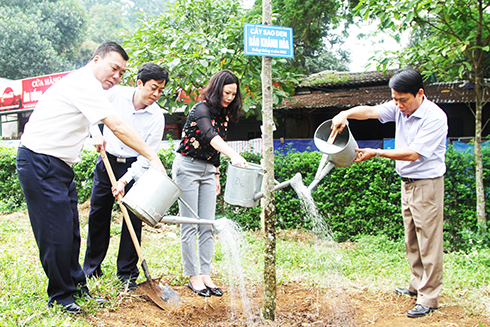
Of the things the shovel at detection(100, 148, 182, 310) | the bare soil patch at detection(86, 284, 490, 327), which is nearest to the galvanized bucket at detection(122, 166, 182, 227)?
the shovel at detection(100, 148, 182, 310)

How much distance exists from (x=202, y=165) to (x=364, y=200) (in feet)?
9.39

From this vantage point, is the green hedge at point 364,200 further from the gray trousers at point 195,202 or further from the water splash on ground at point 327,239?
the gray trousers at point 195,202

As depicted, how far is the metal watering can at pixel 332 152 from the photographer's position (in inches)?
109

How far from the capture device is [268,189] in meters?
2.74

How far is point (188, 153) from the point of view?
3256 mm

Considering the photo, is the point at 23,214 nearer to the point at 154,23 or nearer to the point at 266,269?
the point at 154,23

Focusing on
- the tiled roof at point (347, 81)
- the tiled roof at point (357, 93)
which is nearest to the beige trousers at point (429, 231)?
the tiled roof at point (357, 93)

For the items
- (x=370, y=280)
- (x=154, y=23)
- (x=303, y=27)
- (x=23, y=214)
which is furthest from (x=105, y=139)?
(x=303, y=27)

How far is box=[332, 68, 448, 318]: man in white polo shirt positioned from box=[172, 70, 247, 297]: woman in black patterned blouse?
913 mm

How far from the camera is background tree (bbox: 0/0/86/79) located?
25.5m

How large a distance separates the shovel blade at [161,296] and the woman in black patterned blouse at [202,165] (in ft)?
0.91

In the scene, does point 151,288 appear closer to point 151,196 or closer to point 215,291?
point 215,291

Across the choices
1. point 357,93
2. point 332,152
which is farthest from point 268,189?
point 357,93

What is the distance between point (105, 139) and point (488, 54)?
7456 millimetres
